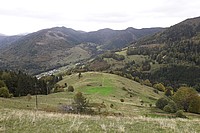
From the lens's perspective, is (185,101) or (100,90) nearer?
(185,101)

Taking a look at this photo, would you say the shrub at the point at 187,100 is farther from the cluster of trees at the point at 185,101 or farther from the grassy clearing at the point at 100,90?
the grassy clearing at the point at 100,90

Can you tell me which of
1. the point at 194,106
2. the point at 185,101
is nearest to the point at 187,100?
the point at 185,101

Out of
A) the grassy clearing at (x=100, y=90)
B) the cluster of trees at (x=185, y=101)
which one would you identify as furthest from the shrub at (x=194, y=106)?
the grassy clearing at (x=100, y=90)

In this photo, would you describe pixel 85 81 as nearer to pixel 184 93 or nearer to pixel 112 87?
pixel 112 87

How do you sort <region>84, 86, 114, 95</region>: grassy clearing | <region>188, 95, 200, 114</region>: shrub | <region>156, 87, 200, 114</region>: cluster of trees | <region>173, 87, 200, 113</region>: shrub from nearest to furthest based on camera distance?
1. <region>156, 87, 200, 114</region>: cluster of trees
2. <region>188, 95, 200, 114</region>: shrub
3. <region>173, 87, 200, 113</region>: shrub
4. <region>84, 86, 114, 95</region>: grassy clearing

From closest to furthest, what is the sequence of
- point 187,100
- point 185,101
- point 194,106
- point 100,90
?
1. point 194,106
2. point 187,100
3. point 185,101
4. point 100,90

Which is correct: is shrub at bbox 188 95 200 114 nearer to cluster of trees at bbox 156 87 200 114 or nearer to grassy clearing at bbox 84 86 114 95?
cluster of trees at bbox 156 87 200 114

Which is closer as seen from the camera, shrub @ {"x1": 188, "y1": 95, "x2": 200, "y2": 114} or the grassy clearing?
shrub @ {"x1": 188, "y1": 95, "x2": 200, "y2": 114}

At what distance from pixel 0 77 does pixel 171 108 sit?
66395 mm

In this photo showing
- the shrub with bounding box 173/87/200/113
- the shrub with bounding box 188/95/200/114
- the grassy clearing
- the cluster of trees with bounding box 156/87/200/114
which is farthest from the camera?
Answer: the grassy clearing

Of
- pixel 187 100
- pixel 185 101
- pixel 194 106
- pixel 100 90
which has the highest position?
pixel 100 90

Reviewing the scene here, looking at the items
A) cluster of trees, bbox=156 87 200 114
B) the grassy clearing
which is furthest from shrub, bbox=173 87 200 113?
the grassy clearing

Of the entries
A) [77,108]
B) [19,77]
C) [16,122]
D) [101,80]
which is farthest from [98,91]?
[16,122]

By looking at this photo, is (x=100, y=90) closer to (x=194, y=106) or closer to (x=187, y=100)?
(x=187, y=100)
